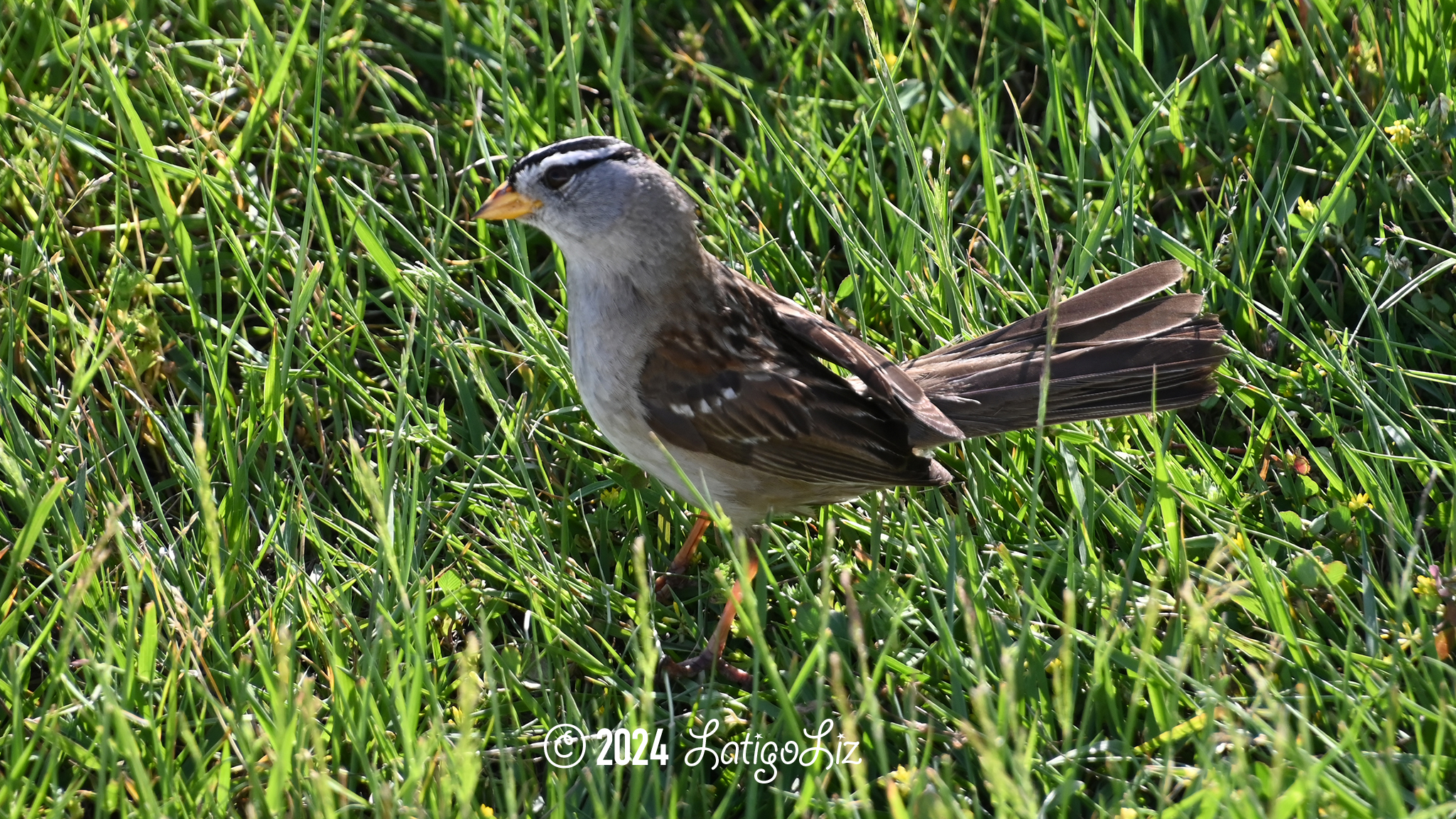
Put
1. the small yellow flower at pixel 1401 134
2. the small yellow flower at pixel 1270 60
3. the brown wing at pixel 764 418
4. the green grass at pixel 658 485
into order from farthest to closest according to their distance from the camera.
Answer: the small yellow flower at pixel 1270 60 < the small yellow flower at pixel 1401 134 < the brown wing at pixel 764 418 < the green grass at pixel 658 485

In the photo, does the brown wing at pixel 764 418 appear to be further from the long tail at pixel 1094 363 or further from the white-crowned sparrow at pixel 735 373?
the long tail at pixel 1094 363

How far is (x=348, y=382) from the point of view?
3.96 m

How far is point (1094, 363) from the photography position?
359 centimetres

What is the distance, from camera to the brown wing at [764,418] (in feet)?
11.5

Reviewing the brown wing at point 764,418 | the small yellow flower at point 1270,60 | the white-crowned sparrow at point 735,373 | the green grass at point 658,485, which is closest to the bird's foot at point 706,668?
the white-crowned sparrow at point 735,373

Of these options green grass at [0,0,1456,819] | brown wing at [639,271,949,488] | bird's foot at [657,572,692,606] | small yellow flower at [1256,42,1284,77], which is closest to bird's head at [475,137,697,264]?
brown wing at [639,271,949,488]

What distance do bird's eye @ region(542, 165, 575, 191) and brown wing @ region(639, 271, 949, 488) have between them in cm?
48

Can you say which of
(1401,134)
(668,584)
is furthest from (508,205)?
(1401,134)

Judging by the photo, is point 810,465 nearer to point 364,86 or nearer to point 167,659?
point 167,659

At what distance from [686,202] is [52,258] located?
2.01m

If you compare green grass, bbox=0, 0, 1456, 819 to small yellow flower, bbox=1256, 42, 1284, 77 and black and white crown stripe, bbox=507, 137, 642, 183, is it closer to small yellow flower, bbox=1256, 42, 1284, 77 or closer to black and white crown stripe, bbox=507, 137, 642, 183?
small yellow flower, bbox=1256, 42, 1284, 77

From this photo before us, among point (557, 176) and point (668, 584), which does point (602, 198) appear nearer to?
point (557, 176)

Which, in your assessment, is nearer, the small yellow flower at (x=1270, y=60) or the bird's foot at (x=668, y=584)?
the bird's foot at (x=668, y=584)

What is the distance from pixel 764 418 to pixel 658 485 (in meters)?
0.58
